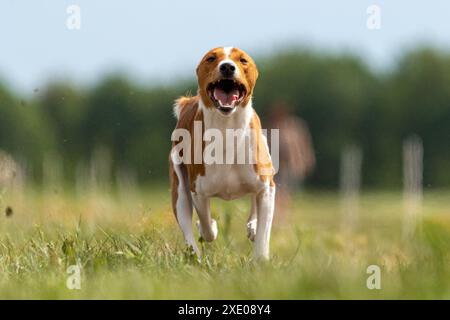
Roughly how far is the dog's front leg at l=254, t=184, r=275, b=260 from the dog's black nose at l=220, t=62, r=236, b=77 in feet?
3.10

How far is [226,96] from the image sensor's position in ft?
19.5

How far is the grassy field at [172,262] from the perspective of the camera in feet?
16.1

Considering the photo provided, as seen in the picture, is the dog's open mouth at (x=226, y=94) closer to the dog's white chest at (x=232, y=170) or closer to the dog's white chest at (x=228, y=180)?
the dog's white chest at (x=232, y=170)

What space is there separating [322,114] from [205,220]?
93.3 ft

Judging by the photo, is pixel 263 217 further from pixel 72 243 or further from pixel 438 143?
pixel 438 143

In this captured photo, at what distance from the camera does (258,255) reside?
6.19 metres

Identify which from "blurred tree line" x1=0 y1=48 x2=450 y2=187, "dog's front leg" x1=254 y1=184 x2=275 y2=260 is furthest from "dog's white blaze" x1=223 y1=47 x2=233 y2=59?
"blurred tree line" x1=0 y1=48 x2=450 y2=187

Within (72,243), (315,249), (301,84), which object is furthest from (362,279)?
(301,84)

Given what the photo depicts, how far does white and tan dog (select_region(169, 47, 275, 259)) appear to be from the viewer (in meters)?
5.93

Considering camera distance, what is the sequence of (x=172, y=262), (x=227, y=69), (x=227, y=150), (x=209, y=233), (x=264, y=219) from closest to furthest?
(x=227, y=69), (x=172, y=262), (x=227, y=150), (x=264, y=219), (x=209, y=233)

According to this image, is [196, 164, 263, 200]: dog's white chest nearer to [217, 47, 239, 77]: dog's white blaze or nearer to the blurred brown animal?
[217, 47, 239, 77]: dog's white blaze

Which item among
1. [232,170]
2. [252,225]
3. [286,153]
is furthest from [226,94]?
[286,153]

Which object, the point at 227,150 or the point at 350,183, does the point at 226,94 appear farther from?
the point at 350,183

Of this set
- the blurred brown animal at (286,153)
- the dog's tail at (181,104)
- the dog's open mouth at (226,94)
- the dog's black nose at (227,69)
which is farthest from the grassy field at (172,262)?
the blurred brown animal at (286,153)
